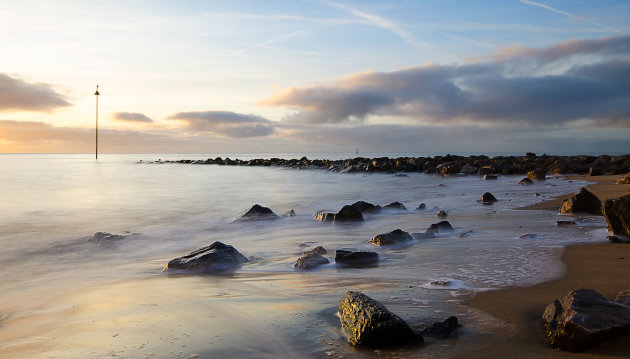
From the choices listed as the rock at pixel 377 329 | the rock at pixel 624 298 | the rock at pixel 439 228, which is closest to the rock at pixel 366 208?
the rock at pixel 439 228

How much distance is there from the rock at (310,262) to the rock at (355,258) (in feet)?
0.54

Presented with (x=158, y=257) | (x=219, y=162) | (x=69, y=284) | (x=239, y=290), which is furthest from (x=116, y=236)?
(x=219, y=162)

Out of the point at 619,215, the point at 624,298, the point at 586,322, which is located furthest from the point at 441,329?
the point at 619,215

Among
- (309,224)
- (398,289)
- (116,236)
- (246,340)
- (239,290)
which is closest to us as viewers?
(246,340)

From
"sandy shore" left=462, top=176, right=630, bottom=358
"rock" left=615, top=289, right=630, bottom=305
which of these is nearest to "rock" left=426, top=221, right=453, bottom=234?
"sandy shore" left=462, top=176, right=630, bottom=358

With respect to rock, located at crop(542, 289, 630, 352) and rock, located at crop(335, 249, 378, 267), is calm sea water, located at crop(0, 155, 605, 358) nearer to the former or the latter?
rock, located at crop(335, 249, 378, 267)

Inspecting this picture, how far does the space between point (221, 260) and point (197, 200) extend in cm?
1045

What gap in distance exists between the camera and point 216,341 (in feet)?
9.32

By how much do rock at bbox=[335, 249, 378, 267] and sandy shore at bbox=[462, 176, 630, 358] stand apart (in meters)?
1.55

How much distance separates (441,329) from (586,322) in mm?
794

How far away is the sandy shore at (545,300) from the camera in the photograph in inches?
95.5

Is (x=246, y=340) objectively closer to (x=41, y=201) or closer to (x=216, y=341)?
(x=216, y=341)

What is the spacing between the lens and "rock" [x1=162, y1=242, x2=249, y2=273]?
4914 millimetres

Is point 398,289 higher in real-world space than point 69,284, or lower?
higher
